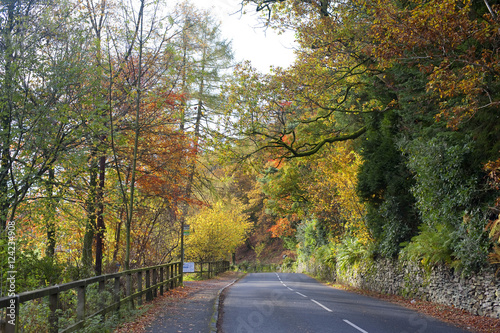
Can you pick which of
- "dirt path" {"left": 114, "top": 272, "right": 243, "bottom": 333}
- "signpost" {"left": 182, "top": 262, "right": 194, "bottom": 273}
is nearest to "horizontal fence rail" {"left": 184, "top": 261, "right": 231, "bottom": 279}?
"signpost" {"left": 182, "top": 262, "right": 194, "bottom": 273}

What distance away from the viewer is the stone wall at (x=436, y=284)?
9.63 m

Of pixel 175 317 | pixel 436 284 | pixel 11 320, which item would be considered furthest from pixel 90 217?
pixel 436 284

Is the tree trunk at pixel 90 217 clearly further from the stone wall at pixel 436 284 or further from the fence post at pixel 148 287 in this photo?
the stone wall at pixel 436 284

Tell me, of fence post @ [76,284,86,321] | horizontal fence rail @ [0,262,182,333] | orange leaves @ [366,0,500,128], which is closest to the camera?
horizontal fence rail @ [0,262,182,333]

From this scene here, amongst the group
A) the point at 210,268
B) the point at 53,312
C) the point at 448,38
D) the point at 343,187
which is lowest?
the point at 210,268

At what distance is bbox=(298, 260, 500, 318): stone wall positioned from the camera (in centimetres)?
963

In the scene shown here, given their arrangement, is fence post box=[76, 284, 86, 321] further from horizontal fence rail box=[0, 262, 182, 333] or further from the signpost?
the signpost

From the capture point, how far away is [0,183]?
28.7ft

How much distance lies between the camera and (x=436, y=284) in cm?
1236

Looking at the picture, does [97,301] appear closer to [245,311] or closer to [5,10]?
[245,311]

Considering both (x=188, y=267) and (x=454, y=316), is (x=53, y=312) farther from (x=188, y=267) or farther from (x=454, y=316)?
(x=188, y=267)

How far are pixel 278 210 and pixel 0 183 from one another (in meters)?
24.9

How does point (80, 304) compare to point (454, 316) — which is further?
point (454, 316)

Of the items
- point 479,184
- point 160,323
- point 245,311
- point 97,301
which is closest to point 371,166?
point 479,184
